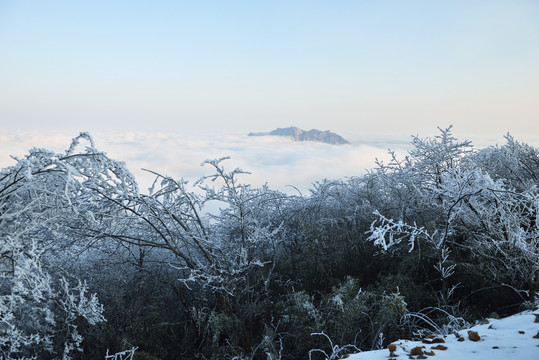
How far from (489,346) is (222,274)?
3.45m

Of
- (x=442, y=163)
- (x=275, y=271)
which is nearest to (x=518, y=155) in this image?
(x=442, y=163)

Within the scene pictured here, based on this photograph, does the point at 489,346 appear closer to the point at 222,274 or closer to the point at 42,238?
the point at 222,274

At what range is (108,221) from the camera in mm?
5590

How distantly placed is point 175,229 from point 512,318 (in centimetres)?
413

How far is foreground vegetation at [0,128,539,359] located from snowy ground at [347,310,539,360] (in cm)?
70

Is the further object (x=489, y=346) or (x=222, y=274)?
(x=222, y=274)

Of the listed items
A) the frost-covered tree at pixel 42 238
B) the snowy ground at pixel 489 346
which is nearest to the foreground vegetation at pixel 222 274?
the frost-covered tree at pixel 42 238

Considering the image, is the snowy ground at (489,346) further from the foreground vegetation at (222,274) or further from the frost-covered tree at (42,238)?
the frost-covered tree at (42,238)

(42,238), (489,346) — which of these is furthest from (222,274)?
(489,346)

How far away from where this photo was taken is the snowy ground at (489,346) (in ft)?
10.0

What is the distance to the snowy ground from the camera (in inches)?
120

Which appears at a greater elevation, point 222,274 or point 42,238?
point 42,238

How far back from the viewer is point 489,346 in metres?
3.21

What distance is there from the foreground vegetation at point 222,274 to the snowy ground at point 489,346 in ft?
2.31
